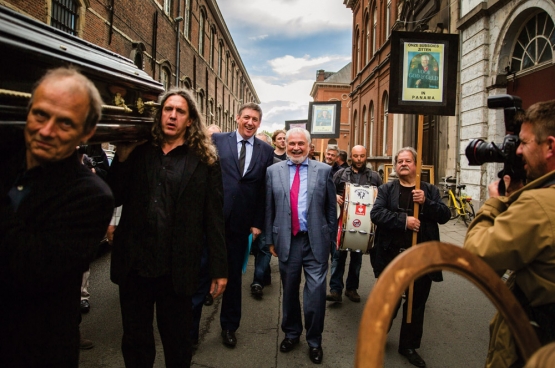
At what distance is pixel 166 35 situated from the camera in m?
18.1

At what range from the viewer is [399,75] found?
12.4 ft

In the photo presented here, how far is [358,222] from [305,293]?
4.31 feet

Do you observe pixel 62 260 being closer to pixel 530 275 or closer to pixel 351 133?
pixel 530 275

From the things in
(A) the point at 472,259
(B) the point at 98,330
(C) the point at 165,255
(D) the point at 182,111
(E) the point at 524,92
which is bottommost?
(B) the point at 98,330

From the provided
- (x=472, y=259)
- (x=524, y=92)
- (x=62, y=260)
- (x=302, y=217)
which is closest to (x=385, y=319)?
(x=472, y=259)

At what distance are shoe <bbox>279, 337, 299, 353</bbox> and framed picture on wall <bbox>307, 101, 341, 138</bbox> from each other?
8251 millimetres

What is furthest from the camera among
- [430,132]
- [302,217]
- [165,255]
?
[430,132]

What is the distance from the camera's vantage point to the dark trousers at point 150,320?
2.37 meters

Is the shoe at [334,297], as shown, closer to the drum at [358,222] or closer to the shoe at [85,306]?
the drum at [358,222]

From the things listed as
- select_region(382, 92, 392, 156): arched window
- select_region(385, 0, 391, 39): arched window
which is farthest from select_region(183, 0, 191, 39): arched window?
select_region(382, 92, 392, 156): arched window

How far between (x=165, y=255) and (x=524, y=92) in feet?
29.2

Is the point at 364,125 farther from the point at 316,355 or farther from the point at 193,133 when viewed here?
the point at 193,133

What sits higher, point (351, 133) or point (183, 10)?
point (183, 10)

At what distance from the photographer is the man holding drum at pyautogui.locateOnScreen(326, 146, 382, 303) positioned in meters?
4.93
